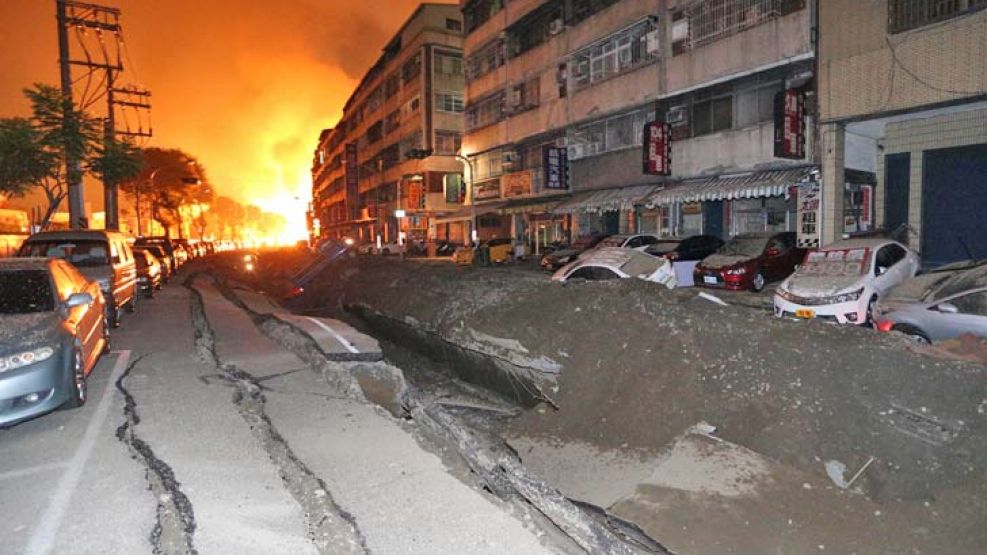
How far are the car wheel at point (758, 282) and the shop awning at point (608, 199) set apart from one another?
327 inches

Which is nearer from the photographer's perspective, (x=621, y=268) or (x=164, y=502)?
(x=164, y=502)

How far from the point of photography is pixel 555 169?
95.8 ft

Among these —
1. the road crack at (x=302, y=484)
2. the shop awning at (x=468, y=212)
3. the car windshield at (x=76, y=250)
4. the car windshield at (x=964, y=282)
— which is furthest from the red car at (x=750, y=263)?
the shop awning at (x=468, y=212)

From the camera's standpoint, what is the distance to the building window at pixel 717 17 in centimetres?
1883

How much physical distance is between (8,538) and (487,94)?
3592 cm

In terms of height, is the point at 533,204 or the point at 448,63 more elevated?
the point at 448,63

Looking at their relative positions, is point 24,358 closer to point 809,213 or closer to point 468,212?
point 809,213

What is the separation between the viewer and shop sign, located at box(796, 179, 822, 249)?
17.9 meters

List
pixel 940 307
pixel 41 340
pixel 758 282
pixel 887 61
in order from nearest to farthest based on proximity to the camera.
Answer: pixel 41 340, pixel 940 307, pixel 887 61, pixel 758 282

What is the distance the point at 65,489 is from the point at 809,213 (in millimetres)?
19505

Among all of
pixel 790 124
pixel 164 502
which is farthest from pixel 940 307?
pixel 790 124

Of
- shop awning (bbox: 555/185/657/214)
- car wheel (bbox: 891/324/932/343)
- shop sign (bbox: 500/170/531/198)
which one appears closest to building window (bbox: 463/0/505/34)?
shop sign (bbox: 500/170/531/198)

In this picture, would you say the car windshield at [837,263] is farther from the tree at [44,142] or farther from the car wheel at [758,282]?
the tree at [44,142]

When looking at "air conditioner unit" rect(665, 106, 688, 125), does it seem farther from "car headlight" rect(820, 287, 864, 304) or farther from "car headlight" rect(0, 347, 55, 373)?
"car headlight" rect(0, 347, 55, 373)
